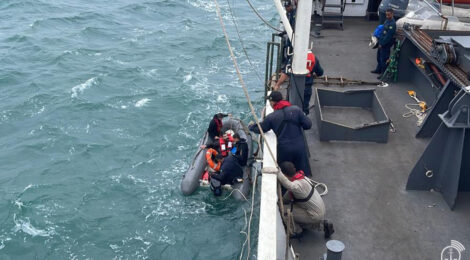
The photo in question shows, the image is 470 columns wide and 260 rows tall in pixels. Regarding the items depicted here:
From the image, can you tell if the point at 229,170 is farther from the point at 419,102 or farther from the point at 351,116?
the point at 419,102

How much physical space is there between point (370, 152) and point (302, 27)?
114 inches

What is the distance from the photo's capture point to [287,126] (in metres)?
6.88

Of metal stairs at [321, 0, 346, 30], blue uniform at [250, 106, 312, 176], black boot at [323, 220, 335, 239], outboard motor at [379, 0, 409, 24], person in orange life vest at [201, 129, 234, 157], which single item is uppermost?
outboard motor at [379, 0, 409, 24]

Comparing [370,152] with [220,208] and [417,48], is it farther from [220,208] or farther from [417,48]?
[220,208]

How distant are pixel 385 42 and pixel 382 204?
17.2 feet

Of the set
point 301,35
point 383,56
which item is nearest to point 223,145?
point 383,56

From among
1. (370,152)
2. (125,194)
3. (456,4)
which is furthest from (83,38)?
(370,152)

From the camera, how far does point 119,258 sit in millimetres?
11086

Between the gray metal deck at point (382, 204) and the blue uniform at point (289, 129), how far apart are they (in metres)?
0.84

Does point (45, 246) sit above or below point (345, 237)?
below

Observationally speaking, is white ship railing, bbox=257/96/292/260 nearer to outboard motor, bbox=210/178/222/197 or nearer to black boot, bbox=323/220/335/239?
black boot, bbox=323/220/335/239

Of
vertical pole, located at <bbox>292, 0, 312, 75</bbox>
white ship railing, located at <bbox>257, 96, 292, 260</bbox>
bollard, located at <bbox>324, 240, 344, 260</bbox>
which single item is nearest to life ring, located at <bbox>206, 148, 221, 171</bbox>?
white ship railing, located at <bbox>257, 96, 292, 260</bbox>

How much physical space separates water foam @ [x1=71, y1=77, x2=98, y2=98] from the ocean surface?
3.6 inches

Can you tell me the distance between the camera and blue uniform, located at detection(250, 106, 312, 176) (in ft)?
22.3
